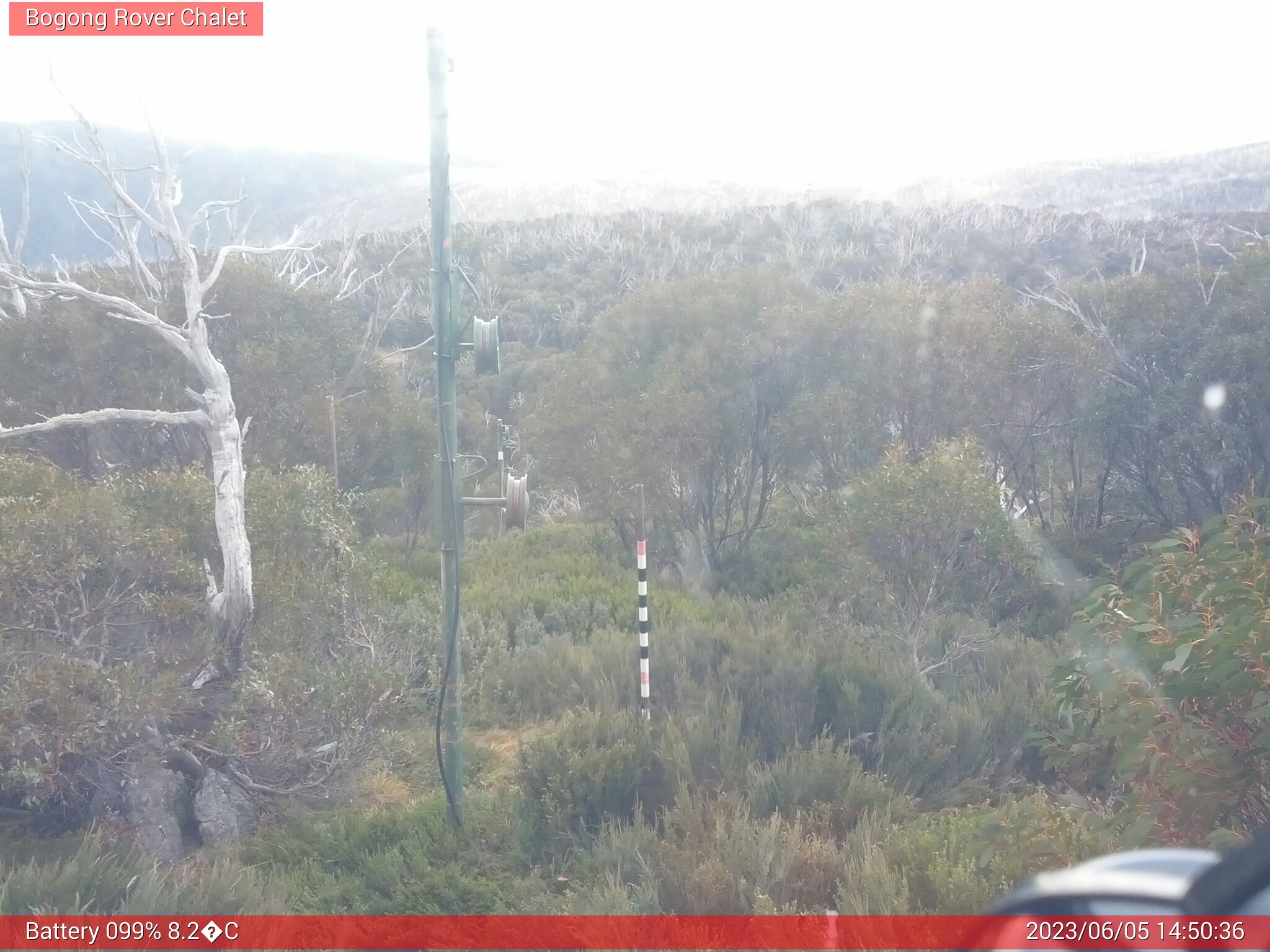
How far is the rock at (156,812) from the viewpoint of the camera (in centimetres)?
521

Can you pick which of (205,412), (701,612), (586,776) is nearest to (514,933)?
(586,776)

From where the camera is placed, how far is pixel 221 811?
5547 mm

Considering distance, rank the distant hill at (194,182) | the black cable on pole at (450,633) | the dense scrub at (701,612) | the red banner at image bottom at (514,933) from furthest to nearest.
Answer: the distant hill at (194,182)
the black cable on pole at (450,633)
the dense scrub at (701,612)
the red banner at image bottom at (514,933)

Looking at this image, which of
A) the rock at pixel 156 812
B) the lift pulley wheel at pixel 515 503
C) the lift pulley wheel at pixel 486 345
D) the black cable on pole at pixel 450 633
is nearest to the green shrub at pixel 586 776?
the black cable on pole at pixel 450 633

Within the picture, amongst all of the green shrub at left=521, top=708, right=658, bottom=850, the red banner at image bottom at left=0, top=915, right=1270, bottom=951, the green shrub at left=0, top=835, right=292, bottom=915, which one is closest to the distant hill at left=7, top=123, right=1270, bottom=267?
the green shrub at left=521, top=708, right=658, bottom=850

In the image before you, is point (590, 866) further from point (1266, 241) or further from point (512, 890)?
point (1266, 241)

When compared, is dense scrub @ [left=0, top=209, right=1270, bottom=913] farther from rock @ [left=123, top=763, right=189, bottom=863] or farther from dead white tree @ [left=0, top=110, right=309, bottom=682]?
dead white tree @ [left=0, top=110, right=309, bottom=682]

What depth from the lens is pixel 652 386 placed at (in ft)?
40.1

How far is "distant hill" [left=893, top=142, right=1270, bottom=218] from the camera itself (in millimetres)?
36469

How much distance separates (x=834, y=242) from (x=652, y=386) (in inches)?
822

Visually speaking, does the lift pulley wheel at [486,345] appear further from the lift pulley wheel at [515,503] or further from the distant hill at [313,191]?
the distant hill at [313,191]

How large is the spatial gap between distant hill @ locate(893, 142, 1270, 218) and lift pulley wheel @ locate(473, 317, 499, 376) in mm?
31979

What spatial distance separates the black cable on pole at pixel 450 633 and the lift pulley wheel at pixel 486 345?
43 cm

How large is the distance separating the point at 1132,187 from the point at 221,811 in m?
46.8
